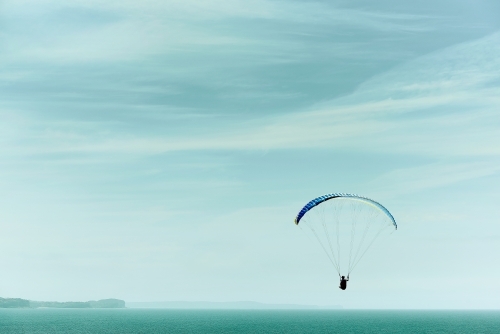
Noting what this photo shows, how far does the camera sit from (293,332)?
520 feet

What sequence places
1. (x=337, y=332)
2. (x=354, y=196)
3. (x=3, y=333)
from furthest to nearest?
(x=337, y=332) → (x=3, y=333) → (x=354, y=196)

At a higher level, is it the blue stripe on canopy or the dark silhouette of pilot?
the blue stripe on canopy

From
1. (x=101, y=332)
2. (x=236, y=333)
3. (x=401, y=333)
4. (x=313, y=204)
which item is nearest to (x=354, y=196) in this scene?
(x=313, y=204)

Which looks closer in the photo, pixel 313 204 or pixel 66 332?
pixel 313 204

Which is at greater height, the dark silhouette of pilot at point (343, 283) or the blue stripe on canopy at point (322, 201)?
the blue stripe on canopy at point (322, 201)

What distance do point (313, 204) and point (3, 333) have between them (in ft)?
416

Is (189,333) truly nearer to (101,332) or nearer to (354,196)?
(101,332)

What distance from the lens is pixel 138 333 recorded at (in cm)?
14525

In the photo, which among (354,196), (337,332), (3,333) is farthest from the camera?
(337,332)

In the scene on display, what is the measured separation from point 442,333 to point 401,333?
13.0 meters

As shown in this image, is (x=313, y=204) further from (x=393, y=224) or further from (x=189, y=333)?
(x=189, y=333)

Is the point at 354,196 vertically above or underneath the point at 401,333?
above

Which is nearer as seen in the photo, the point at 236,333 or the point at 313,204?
the point at 313,204

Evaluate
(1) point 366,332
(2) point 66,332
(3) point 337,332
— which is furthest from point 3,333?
(1) point 366,332
